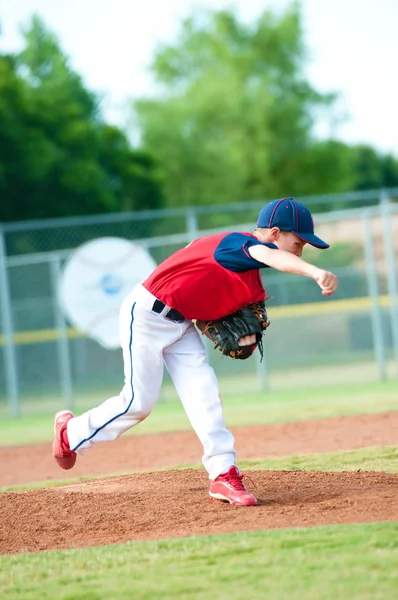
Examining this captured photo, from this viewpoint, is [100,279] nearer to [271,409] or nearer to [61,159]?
[271,409]

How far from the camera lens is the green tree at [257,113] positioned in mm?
A: 51094

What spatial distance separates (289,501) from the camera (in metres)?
4.93

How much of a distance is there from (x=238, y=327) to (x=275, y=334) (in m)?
10.4

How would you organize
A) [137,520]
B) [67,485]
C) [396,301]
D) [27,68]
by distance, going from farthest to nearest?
[27,68]
[396,301]
[67,485]
[137,520]

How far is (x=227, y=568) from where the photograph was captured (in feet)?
12.2

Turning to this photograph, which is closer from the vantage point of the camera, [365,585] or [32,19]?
[365,585]

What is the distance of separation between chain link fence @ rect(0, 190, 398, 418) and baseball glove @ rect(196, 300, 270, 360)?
7.96 metres

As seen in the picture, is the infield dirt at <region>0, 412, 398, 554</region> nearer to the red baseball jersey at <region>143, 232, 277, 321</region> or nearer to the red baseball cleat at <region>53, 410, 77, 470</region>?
the red baseball cleat at <region>53, 410, 77, 470</region>

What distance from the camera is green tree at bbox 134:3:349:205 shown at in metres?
51.1

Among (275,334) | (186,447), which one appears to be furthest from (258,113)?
(186,447)

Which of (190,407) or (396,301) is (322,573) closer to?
(190,407)

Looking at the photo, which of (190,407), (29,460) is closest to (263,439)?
(29,460)

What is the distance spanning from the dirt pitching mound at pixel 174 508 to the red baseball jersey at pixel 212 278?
98 cm

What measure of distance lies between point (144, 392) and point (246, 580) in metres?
1.75
